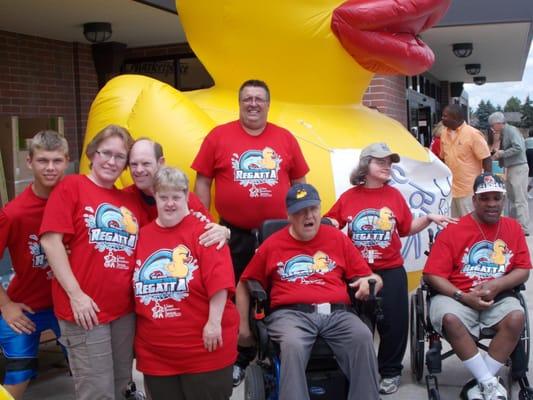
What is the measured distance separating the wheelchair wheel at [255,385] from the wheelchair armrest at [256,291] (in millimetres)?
323

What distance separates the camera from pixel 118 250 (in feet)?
9.30

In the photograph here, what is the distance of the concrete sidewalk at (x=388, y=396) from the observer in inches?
157

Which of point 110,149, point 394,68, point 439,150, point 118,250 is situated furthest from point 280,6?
point 439,150

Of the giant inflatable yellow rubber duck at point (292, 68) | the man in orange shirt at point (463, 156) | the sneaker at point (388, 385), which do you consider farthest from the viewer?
the man in orange shirt at point (463, 156)

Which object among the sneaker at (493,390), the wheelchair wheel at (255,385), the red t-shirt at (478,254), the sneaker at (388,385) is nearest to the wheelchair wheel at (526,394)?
the sneaker at (493,390)

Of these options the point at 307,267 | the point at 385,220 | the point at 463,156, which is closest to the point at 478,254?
the point at 385,220

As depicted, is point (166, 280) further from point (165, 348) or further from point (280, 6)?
point (280, 6)

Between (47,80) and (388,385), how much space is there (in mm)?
5878

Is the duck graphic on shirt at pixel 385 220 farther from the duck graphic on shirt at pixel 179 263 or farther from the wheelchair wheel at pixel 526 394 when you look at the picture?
the duck graphic on shirt at pixel 179 263

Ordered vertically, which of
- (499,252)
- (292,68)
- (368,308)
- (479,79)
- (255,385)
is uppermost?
(479,79)

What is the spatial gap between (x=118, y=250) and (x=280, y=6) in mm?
2087

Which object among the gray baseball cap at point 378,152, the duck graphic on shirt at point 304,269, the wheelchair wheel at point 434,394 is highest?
the gray baseball cap at point 378,152

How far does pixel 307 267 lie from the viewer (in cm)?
339

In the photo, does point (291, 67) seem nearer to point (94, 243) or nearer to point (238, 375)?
point (238, 375)
